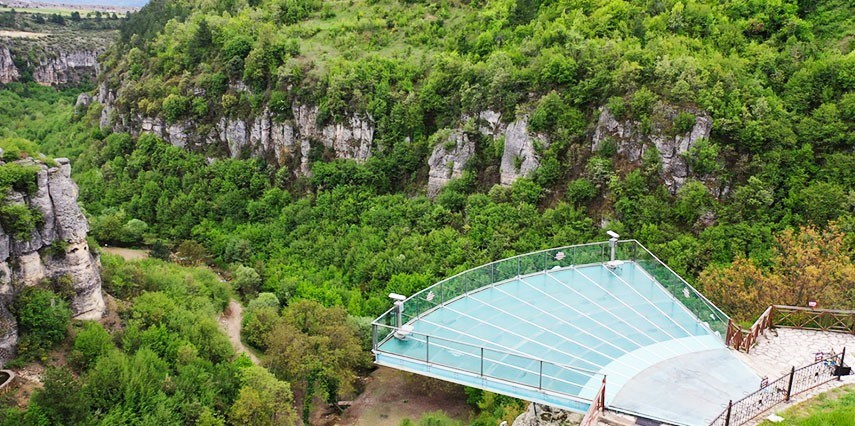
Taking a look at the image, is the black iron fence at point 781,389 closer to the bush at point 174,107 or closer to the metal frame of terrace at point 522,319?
the metal frame of terrace at point 522,319

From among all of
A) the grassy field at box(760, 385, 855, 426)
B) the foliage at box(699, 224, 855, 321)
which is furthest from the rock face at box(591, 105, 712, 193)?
the grassy field at box(760, 385, 855, 426)

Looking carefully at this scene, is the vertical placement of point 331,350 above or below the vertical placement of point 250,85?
below

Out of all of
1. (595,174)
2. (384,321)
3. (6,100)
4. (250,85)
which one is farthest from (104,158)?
(384,321)

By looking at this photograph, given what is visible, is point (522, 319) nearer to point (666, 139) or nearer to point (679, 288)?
point (679, 288)

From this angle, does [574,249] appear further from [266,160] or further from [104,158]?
[104,158]

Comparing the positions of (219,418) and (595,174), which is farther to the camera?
(595,174)

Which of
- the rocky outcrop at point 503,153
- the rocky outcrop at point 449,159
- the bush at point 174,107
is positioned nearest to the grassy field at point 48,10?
the bush at point 174,107

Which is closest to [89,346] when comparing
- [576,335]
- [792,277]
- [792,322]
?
[576,335]
